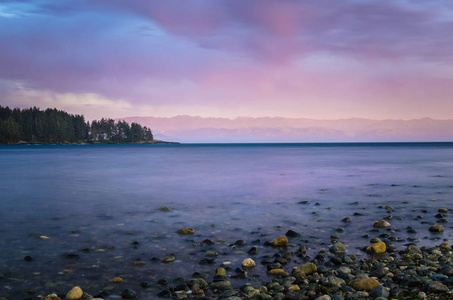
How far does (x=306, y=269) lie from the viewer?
806 centimetres

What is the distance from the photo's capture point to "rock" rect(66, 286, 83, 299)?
6.86 meters

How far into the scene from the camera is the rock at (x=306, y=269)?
7969 millimetres

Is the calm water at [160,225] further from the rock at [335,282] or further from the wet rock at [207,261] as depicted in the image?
the rock at [335,282]

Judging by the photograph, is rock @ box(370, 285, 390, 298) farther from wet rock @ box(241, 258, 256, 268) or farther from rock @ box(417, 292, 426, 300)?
wet rock @ box(241, 258, 256, 268)

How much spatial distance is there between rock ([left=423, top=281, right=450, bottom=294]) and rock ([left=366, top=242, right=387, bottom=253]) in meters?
2.99

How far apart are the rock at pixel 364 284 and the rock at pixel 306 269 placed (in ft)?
3.33

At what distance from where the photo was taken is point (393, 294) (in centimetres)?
670

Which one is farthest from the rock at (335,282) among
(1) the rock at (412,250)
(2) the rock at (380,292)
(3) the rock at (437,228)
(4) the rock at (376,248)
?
(3) the rock at (437,228)

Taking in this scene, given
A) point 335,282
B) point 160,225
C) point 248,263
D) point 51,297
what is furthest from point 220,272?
point 160,225

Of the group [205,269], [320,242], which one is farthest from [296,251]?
[205,269]

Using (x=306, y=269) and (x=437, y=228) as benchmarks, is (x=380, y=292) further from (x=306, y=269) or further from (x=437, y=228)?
(x=437, y=228)

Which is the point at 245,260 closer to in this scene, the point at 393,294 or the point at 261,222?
the point at 393,294

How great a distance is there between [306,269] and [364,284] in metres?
1.39

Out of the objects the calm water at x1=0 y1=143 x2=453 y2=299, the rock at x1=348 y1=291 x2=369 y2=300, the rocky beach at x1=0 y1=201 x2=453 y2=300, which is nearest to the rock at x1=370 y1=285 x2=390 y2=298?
the rocky beach at x1=0 y1=201 x2=453 y2=300
